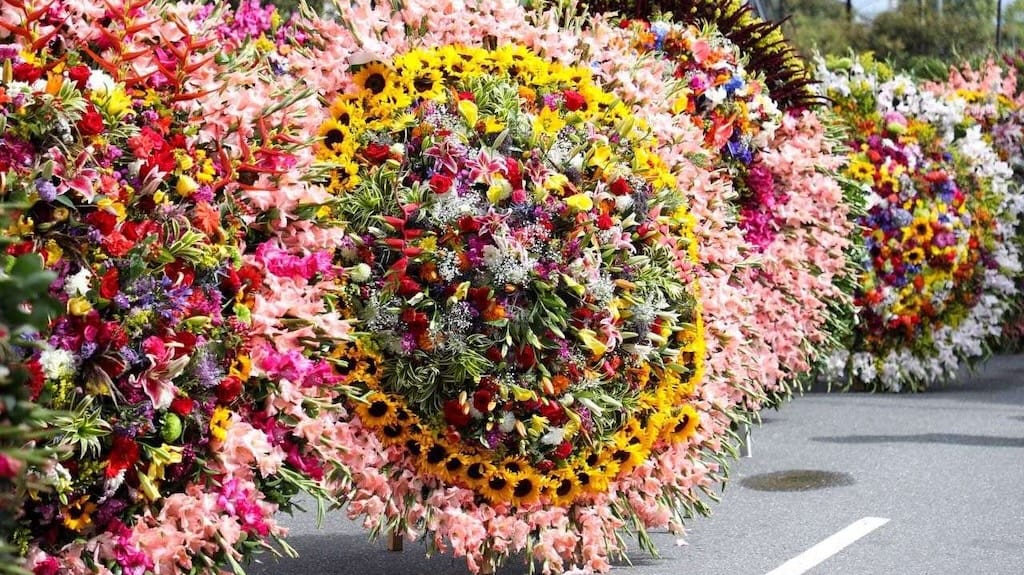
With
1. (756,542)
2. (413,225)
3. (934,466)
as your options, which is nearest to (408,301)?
(413,225)

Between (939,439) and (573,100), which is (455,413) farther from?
(939,439)

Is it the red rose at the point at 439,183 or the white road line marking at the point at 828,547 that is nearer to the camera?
the red rose at the point at 439,183

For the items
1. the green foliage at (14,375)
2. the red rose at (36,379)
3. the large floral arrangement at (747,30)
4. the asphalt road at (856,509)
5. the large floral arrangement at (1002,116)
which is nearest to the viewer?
the green foliage at (14,375)

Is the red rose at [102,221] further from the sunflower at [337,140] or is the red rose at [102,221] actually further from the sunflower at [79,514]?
the sunflower at [337,140]

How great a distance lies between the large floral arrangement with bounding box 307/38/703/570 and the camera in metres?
5.10

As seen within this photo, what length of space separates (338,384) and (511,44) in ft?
5.77

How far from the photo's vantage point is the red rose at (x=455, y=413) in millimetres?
5117

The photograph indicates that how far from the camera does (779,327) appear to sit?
26.4ft

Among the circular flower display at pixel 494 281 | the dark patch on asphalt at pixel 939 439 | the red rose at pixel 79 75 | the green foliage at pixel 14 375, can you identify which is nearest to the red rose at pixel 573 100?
the circular flower display at pixel 494 281

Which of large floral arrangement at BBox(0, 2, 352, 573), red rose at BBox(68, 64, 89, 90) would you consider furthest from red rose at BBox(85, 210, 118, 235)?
red rose at BBox(68, 64, 89, 90)

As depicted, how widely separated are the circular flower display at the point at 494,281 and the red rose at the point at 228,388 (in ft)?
3.65

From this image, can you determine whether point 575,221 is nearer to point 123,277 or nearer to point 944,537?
point 123,277

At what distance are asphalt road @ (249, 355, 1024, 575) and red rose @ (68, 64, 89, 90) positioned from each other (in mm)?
2794

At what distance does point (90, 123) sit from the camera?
12.3ft
